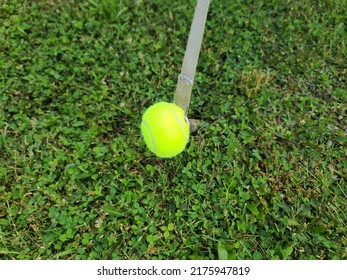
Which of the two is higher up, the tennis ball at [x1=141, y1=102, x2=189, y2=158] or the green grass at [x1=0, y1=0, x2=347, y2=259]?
the tennis ball at [x1=141, y1=102, x2=189, y2=158]

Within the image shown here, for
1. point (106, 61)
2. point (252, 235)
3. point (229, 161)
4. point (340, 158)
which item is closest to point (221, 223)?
point (252, 235)

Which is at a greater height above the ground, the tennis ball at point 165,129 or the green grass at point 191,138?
the tennis ball at point 165,129

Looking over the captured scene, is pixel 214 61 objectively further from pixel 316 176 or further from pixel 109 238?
pixel 109 238

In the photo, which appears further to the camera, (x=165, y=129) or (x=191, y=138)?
(x=191, y=138)

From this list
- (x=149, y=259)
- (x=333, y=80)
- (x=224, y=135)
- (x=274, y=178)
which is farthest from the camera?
(x=333, y=80)
